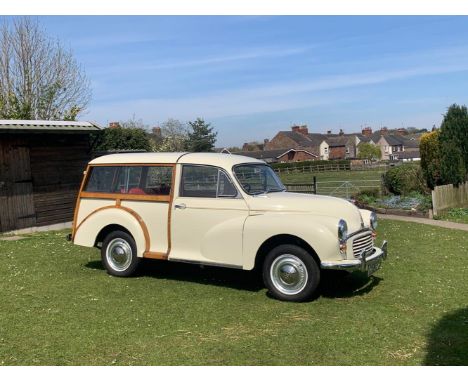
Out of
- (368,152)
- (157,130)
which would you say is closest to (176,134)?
(157,130)

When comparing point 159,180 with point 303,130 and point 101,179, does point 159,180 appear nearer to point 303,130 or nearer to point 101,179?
point 101,179

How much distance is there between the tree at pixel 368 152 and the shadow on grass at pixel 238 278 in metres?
94.0

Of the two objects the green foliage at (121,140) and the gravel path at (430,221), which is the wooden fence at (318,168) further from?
the gravel path at (430,221)

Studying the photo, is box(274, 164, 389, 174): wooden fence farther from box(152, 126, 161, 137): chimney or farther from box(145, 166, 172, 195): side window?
box(145, 166, 172, 195): side window

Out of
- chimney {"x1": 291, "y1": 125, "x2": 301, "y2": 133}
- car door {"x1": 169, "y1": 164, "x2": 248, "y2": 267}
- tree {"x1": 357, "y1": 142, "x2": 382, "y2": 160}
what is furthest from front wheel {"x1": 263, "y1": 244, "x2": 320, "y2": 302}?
tree {"x1": 357, "y1": 142, "x2": 382, "y2": 160}

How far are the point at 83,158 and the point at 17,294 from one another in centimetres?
898

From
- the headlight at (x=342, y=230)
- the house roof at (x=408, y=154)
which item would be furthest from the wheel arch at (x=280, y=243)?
the house roof at (x=408, y=154)

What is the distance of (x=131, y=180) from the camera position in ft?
25.0

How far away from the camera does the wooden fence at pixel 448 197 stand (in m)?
14.7

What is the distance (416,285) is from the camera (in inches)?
271

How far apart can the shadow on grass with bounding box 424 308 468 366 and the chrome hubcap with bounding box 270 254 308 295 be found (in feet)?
5.45

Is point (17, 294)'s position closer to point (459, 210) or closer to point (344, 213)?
point (344, 213)

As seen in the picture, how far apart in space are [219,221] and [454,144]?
12.4m

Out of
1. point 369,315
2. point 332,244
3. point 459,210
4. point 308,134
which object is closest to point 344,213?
point 332,244
